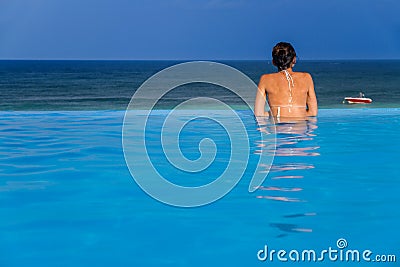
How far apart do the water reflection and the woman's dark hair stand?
1.03m

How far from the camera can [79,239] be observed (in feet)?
14.2

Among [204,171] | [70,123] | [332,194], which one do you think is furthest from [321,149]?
[70,123]

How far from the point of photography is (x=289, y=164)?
6828 mm

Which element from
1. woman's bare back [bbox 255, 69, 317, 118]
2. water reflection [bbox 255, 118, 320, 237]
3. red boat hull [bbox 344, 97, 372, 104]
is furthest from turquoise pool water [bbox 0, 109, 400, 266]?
red boat hull [bbox 344, 97, 372, 104]

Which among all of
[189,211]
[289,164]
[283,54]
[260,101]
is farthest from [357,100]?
[189,211]

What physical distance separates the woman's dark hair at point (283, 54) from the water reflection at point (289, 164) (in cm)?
103

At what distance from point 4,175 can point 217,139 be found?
12.1ft

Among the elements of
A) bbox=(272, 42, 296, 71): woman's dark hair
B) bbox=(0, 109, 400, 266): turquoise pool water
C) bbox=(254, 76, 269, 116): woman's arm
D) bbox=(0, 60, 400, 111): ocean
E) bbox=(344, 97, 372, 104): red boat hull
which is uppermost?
bbox=(0, 60, 400, 111): ocean

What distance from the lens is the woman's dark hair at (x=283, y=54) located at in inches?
302

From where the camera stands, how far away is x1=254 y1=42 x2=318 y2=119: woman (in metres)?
7.87

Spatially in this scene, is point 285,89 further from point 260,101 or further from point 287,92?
point 260,101

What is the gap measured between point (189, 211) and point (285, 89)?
3.68m

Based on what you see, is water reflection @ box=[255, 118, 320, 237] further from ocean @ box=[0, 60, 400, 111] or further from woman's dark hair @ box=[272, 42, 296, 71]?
ocean @ box=[0, 60, 400, 111]

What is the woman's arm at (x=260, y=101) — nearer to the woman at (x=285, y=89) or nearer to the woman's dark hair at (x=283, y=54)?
the woman at (x=285, y=89)
